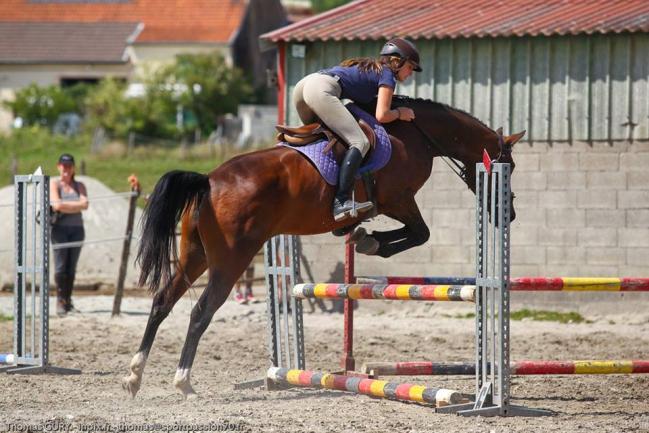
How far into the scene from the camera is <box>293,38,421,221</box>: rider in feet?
23.3

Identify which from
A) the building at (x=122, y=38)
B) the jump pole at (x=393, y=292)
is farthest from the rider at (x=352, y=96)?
the building at (x=122, y=38)

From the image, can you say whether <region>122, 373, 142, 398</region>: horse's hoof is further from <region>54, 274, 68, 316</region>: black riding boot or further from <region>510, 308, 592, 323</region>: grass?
<region>510, 308, 592, 323</region>: grass

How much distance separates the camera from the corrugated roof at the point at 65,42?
1588 inches

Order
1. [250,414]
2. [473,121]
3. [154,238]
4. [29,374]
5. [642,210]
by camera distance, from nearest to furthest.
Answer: [250,414] → [154,238] → [473,121] → [29,374] → [642,210]

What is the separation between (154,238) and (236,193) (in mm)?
579

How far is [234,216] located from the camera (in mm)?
7023

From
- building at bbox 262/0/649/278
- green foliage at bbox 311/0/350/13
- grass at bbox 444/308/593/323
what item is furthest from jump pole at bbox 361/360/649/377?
green foliage at bbox 311/0/350/13

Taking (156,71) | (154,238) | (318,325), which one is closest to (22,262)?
(154,238)

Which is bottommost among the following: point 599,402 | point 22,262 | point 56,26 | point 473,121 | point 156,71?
point 599,402

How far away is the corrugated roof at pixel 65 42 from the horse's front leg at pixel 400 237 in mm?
33516

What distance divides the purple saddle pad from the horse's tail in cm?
70

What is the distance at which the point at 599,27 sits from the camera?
11.6 m

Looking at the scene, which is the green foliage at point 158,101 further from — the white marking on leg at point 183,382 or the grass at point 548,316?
the white marking on leg at point 183,382

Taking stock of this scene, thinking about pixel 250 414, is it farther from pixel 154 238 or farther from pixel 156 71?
pixel 156 71
